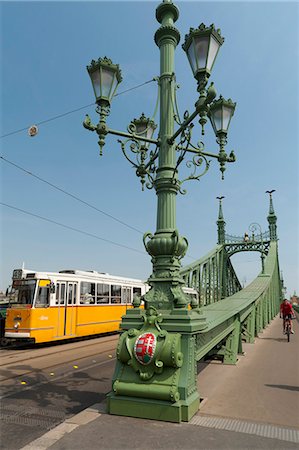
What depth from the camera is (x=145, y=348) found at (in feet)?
12.6

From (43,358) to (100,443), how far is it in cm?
675

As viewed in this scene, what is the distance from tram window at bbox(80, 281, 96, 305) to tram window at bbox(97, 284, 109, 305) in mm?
339

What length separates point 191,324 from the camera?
3955 mm

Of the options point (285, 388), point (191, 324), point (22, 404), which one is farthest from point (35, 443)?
point (285, 388)

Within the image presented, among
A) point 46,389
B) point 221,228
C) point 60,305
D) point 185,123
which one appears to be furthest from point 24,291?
point 221,228

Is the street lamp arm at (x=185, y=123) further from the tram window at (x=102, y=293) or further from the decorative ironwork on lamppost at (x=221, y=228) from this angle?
the decorative ironwork on lamppost at (x=221, y=228)

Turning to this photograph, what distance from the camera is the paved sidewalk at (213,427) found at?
3.06 m

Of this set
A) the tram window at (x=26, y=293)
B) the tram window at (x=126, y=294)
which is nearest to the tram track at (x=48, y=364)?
the tram window at (x=26, y=293)

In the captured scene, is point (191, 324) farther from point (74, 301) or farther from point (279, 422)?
point (74, 301)

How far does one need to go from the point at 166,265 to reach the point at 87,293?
9.53m

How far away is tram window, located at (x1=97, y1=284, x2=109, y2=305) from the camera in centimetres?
1402

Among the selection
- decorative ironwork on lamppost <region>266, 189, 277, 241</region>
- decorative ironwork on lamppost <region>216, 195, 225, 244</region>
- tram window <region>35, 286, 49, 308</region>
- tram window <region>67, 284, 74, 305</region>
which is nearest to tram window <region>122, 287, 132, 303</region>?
tram window <region>67, 284, 74, 305</region>

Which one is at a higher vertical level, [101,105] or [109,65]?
[109,65]

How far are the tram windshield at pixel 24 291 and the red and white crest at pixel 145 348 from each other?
8.11 meters
